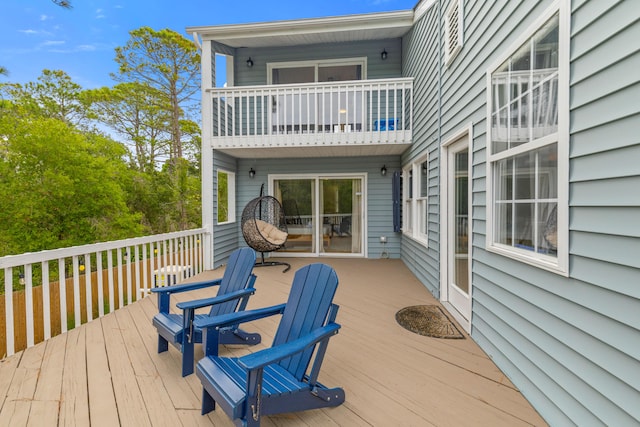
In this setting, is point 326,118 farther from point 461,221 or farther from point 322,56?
point 461,221

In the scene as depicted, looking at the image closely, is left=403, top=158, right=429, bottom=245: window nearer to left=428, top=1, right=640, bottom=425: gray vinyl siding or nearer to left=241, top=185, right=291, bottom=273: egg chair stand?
left=241, top=185, right=291, bottom=273: egg chair stand

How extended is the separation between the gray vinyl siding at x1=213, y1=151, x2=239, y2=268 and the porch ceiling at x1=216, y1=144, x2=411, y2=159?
0.63 feet

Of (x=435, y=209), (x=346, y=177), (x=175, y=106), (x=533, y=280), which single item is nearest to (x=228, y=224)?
(x=346, y=177)

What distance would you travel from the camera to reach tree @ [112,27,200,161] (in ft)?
42.4

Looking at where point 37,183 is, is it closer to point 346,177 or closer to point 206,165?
point 206,165

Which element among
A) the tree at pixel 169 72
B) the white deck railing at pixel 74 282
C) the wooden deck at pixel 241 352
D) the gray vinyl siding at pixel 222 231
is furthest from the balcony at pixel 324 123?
the tree at pixel 169 72

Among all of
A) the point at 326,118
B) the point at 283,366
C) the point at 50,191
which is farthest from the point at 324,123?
the point at 50,191

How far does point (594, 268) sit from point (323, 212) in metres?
5.81

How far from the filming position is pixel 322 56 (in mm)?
7023

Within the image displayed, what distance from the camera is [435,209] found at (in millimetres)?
4094

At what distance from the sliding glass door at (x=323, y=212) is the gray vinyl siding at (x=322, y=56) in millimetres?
2435

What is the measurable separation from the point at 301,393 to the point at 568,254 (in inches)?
62.7

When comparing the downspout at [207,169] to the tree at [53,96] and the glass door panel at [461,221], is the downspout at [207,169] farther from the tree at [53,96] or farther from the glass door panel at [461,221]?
the tree at [53,96]

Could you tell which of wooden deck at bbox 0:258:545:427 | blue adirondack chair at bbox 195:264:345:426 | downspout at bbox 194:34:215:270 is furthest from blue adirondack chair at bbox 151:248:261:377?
downspout at bbox 194:34:215:270
